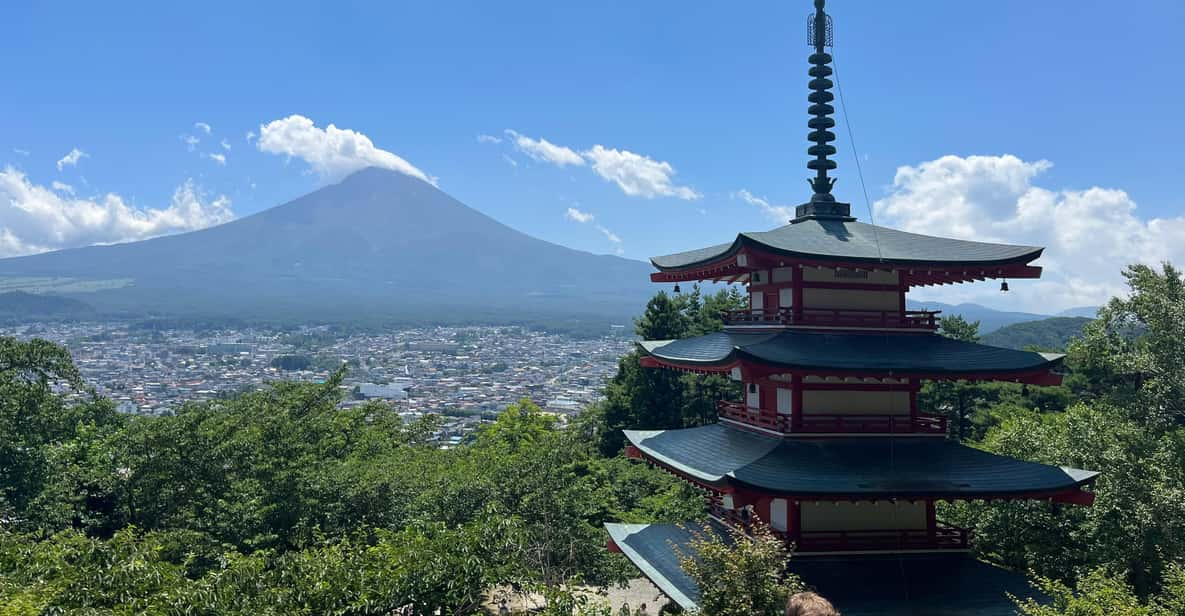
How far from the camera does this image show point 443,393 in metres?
118

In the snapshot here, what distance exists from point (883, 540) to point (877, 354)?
11.1 ft

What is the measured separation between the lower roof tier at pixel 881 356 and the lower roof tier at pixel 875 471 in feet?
5.13

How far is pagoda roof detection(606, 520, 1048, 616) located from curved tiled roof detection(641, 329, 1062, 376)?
3.43m


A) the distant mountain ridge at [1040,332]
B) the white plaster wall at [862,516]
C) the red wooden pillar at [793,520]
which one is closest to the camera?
the red wooden pillar at [793,520]

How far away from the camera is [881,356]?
13945mm

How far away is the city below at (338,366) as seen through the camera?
10312cm

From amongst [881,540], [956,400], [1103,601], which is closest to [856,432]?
[881,540]

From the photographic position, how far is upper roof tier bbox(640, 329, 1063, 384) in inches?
524

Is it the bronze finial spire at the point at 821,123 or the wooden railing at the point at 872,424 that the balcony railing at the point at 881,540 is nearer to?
the wooden railing at the point at 872,424

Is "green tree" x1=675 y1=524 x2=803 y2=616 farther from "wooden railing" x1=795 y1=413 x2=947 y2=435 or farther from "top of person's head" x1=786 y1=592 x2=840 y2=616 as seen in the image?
"top of person's head" x1=786 y1=592 x2=840 y2=616

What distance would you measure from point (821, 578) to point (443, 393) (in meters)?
109

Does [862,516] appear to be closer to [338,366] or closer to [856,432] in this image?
[856,432]

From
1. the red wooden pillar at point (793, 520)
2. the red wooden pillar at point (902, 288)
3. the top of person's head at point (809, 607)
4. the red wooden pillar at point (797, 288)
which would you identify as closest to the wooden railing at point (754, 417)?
the red wooden pillar at point (793, 520)

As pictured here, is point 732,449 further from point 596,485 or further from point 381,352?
A: point 381,352
